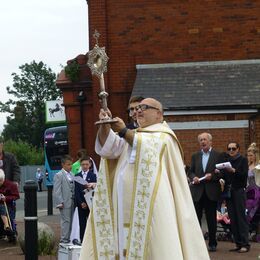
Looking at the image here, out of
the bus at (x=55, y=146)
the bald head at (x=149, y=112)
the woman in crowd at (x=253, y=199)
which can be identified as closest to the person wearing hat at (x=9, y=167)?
the woman in crowd at (x=253, y=199)

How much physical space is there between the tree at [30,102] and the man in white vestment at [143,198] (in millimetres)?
99376

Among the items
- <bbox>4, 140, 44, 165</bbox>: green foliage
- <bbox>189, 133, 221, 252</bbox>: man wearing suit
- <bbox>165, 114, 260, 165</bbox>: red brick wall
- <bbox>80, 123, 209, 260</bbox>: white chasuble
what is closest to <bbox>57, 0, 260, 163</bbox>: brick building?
<bbox>165, 114, 260, 165</bbox>: red brick wall

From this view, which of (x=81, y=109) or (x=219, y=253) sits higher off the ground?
(x=81, y=109)

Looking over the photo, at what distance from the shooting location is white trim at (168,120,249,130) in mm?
19000

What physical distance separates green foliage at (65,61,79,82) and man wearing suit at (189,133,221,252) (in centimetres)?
1092

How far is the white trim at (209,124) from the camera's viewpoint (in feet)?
62.3

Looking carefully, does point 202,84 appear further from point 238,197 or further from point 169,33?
point 238,197

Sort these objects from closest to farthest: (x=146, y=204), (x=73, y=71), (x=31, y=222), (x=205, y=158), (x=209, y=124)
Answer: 1. (x=146, y=204)
2. (x=31, y=222)
3. (x=205, y=158)
4. (x=209, y=124)
5. (x=73, y=71)

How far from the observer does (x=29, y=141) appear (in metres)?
109

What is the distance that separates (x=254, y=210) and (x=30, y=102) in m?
99.6

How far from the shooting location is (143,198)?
6.92 metres

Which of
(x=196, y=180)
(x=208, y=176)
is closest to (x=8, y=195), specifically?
(x=196, y=180)

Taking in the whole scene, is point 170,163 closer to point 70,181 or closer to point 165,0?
point 70,181

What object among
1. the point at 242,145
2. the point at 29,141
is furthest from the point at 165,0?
the point at 29,141
